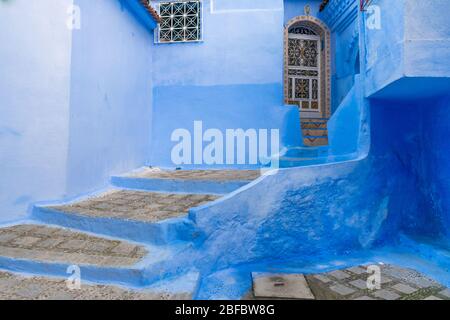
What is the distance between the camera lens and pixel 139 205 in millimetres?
4141

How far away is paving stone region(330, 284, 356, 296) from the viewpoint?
2982 mm

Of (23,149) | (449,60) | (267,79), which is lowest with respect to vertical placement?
(23,149)

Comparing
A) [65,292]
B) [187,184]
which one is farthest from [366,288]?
[65,292]

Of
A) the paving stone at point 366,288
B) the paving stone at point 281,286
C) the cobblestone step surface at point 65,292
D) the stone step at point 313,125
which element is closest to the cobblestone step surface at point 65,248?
the cobblestone step surface at point 65,292

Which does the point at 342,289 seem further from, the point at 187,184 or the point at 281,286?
the point at 187,184

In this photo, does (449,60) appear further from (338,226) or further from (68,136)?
(68,136)

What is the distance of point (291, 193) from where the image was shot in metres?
3.92

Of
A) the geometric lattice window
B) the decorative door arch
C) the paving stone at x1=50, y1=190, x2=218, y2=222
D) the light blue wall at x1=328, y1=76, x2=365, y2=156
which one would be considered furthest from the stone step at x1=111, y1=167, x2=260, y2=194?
the decorative door arch

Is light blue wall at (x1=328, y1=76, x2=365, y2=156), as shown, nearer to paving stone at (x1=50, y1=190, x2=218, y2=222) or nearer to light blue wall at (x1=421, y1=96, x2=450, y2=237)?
light blue wall at (x1=421, y1=96, x2=450, y2=237)

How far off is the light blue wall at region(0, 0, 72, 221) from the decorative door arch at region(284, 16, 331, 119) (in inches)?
236

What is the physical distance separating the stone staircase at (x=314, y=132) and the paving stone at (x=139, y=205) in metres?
3.91

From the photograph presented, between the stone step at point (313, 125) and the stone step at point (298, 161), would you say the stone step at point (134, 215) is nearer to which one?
the stone step at point (298, 161)
